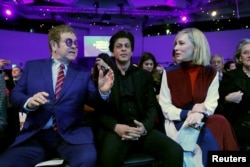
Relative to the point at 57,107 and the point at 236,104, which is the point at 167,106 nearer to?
the point at 236,104

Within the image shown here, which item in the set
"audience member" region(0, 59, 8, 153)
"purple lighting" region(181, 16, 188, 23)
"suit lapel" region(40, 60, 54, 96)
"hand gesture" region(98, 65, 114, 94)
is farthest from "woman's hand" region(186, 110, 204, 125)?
"purple lighting" region(181, 16, 188, 23)

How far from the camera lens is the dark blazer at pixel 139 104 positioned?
2.32 m

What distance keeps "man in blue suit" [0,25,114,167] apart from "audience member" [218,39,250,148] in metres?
1.21

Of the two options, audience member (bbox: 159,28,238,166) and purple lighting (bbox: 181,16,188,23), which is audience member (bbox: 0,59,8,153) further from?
purple lighting (bbox: 181,16,188,23)

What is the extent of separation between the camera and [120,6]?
10188 mm

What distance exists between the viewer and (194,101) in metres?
2.38

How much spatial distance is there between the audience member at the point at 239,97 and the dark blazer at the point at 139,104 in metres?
0.70

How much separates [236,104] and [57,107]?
1.65 meters

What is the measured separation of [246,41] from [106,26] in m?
9.97

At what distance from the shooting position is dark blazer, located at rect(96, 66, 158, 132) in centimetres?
232

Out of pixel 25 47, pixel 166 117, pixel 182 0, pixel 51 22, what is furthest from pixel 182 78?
pixel 51 22

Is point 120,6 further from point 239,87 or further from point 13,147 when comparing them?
point 13,147

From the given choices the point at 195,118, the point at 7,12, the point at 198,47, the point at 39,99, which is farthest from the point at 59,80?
the point at 7,12

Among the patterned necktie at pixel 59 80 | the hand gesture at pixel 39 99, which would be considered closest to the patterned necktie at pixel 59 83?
the patterned necktie at pixel 59 80
